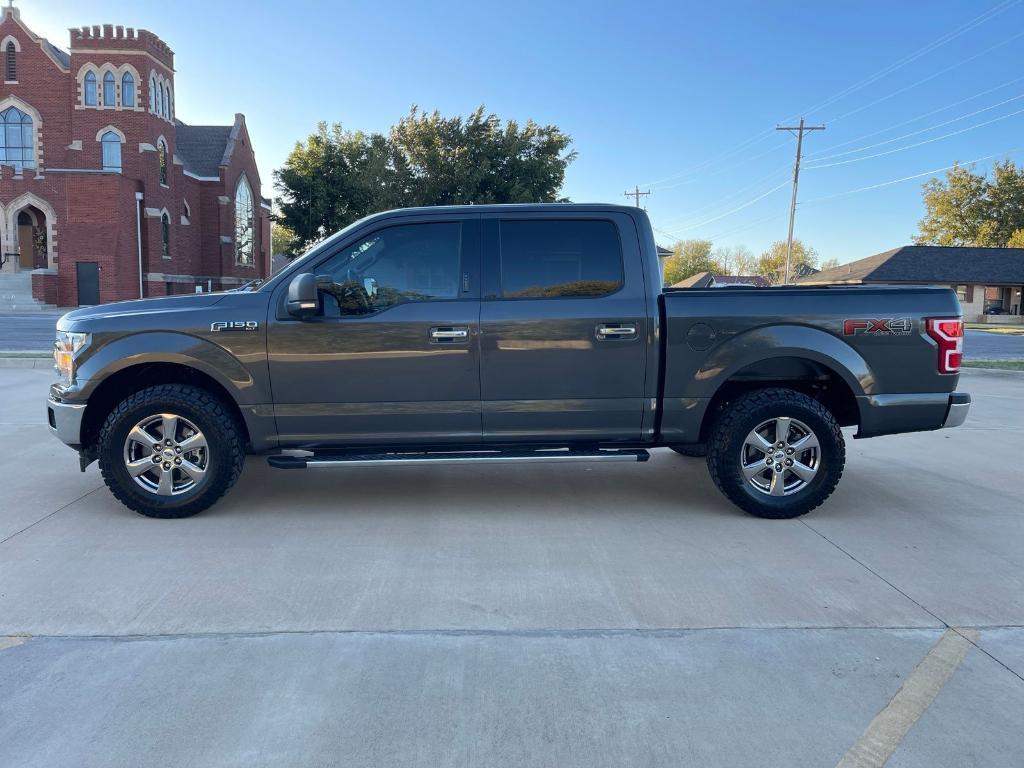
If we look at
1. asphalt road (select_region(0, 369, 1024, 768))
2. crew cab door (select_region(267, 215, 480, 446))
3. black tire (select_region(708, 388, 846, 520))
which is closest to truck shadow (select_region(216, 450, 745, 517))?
asphalt road (select_region(0, 369, 1024, 768))

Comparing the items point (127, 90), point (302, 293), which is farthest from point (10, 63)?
point (302, 293)

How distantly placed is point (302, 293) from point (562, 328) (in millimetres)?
1743

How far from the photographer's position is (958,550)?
506cm

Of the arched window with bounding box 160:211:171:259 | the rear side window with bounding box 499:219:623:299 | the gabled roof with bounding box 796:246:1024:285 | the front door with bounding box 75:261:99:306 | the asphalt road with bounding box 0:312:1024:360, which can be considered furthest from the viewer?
the gabled roof with bounding box 796:246:1024:285

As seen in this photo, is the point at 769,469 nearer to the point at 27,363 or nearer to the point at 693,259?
the point at 27,363

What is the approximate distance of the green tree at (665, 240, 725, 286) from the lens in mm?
123562

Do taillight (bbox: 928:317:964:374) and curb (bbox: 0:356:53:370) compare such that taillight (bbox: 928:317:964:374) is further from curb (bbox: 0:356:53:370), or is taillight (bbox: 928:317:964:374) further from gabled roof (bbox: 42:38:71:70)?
gabled roof (bbox: 42:38:71:70)

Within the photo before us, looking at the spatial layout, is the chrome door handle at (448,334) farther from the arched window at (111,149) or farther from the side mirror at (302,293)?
the arched window at (111,149)

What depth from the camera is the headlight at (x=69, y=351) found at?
18.1ft

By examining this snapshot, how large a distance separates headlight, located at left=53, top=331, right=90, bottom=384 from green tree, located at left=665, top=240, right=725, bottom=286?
11998 centimetres

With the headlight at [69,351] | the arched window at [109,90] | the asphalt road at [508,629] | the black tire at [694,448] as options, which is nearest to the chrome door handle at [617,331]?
the black tire at [694,448]

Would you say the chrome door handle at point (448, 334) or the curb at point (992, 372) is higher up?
the chrome door handle at point (448, 334)

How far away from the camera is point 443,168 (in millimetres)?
36938

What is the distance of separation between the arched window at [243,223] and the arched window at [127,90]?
10.7m
